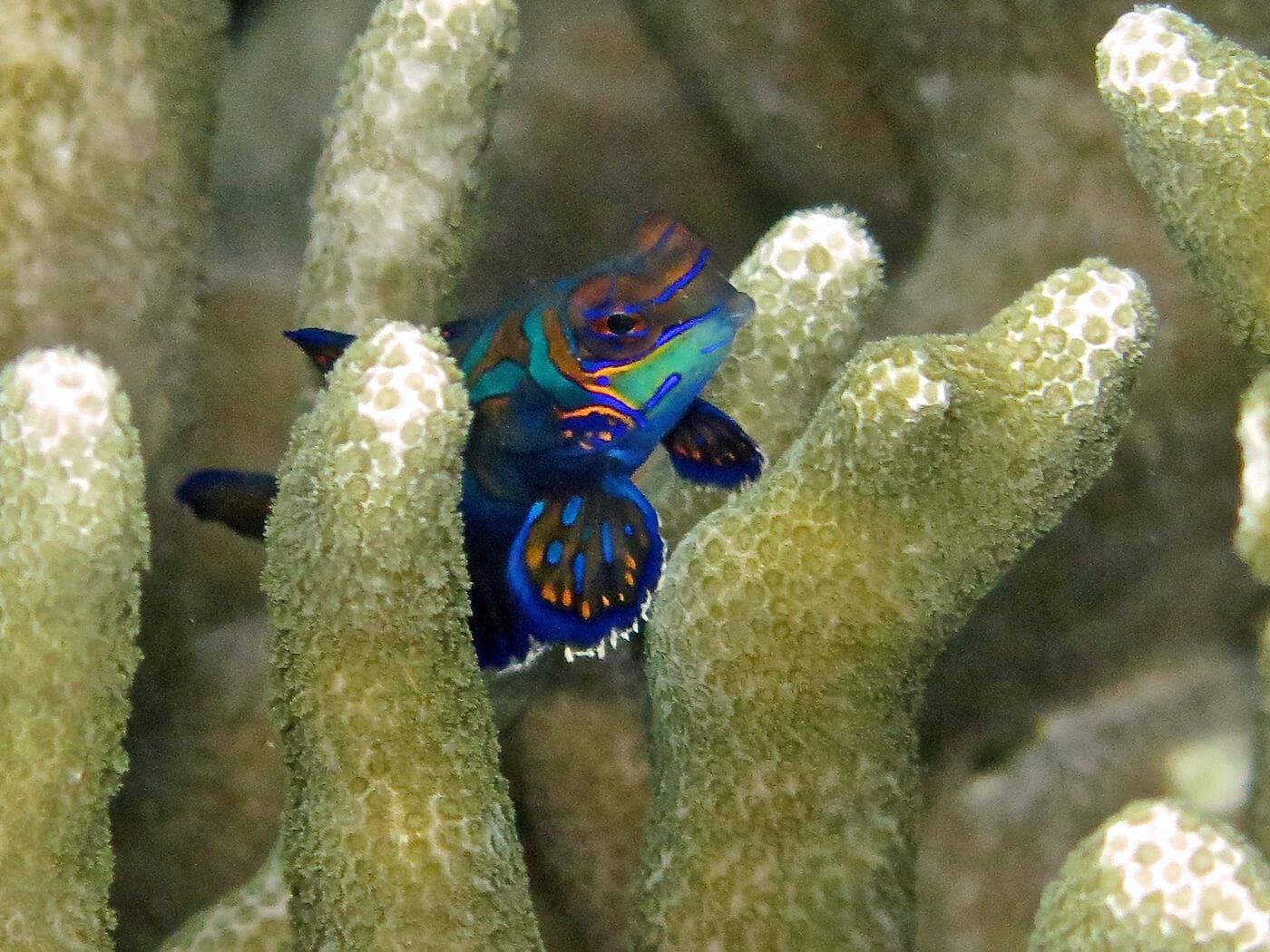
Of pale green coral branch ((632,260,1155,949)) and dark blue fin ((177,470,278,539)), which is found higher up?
pale green coral branch ((632,260,1155,949))

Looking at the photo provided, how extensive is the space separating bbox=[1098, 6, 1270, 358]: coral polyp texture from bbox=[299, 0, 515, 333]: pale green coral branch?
1.06m

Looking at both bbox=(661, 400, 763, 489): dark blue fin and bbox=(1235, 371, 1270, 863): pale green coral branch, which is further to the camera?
bbox=(661, 400, 763, 489): dark blue fin

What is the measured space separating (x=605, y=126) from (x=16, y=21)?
143cm

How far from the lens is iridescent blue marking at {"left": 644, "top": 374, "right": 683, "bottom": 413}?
1.81 m

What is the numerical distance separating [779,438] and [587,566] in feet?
1.51

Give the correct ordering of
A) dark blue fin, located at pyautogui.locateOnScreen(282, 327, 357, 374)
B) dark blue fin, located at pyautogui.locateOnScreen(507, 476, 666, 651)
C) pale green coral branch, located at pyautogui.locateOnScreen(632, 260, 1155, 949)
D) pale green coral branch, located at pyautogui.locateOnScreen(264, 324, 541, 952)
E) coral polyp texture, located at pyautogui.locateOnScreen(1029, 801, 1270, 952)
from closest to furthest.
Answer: coral polyp texture, located at pyautogui.locateOnScreen(1029, 801, 1270, 952) < pale green coral branch, located at pyautogui.locateOnScreen(264, 324, 541, 952) < pale green coral branch, located at pyautogui.locateOnScreen(632, 260, 1155, 949) < dark blue fin, located at pyautogui.locateOnScreen(507, 476, 666, 651) < dark blue fin, located at pyautogui.locateOnScreen(282, 327, 357, 374)

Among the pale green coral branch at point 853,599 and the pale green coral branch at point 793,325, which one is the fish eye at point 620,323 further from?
the pale green coral branch at point 853,599

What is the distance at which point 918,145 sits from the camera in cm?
254

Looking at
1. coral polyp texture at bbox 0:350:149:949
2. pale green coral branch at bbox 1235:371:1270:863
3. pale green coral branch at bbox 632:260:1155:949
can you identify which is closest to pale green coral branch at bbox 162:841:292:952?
coral polyp texture at bbox 0:350:149:949

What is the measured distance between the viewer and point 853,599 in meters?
1.44

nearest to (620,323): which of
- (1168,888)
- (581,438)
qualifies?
(581,438)

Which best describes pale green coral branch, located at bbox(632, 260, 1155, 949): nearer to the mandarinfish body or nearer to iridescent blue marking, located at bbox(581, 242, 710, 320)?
the mandarinfish body

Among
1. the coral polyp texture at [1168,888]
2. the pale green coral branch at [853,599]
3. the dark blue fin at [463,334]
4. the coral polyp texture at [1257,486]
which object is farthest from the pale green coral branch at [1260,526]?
the dark blue fin at [463,334]

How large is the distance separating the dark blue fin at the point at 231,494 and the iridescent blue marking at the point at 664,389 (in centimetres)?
67
